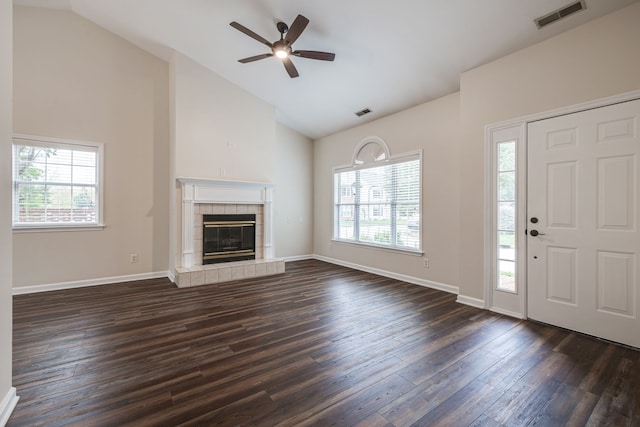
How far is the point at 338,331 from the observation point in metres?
2.86

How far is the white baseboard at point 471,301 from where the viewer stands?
353 cm

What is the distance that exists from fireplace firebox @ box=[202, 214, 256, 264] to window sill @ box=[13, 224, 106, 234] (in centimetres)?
164

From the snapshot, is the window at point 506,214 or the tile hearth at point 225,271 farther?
the tile hearth at point 225,271

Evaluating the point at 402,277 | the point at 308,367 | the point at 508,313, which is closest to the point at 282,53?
the point at 308,367

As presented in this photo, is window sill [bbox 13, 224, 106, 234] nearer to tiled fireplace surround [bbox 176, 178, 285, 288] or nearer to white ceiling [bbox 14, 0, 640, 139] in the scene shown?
tiled fireplace surround [bbox 176, 178, 285, 288]

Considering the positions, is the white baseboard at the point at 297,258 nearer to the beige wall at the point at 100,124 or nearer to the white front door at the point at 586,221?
the beige wall at the point at 100,124

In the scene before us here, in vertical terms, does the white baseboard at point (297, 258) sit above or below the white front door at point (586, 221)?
below

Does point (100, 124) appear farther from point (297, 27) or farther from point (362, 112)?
point (362, 112)

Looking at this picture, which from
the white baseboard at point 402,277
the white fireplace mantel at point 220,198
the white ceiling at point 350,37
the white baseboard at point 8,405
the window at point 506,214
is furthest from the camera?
the white fireplace mantel at point 220,198

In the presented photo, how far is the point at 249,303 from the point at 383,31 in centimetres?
375

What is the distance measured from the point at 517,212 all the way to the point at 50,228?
644 centimetres

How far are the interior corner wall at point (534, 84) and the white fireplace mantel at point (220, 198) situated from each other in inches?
136

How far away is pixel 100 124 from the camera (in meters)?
4.61

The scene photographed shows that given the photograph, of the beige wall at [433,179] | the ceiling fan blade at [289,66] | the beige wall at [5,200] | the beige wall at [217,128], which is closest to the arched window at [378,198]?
the beige wall at [433,179]
